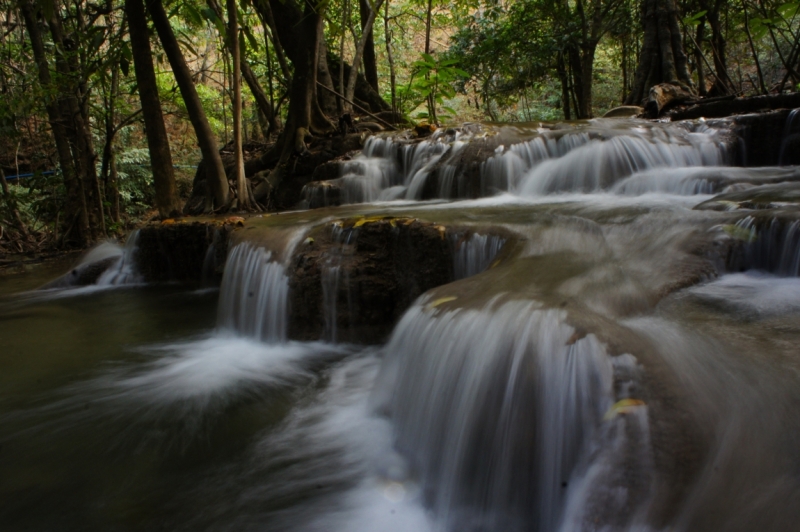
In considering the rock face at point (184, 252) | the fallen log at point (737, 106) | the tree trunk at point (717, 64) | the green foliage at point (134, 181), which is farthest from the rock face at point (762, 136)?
the green foliage at point (134, 181)

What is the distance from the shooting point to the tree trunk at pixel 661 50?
10.7 m

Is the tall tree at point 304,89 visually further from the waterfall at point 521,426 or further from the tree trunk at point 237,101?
the waterfall at point 521,426

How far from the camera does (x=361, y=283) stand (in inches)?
188

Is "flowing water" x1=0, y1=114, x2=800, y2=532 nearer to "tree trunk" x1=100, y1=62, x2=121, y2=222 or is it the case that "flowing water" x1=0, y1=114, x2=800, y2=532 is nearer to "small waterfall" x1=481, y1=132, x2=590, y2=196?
"small waterfall" x1=481, y1=132, x2=590, y2=196

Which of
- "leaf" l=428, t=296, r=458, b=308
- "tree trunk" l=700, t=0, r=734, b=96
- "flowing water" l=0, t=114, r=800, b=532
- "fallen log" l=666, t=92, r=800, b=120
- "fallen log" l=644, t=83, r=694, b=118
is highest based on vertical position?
"tree trunk" l=700, t=0, r=734, b=96

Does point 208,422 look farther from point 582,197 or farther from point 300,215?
point 582,197

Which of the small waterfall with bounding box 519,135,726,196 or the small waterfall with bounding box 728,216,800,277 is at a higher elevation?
the small waterfall with bounding box 519,135,726,196

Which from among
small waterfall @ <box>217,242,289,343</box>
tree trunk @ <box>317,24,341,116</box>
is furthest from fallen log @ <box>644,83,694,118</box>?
small waterfall @ <box>217,242,289,343</box>

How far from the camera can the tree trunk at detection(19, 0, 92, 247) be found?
9.16 metres

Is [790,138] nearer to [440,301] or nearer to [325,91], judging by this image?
[440,301]

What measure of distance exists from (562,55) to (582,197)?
29.9 feet

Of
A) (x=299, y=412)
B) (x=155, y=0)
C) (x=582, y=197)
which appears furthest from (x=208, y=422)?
(x=155, y=0)

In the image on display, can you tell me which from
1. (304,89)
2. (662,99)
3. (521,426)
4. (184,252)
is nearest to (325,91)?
(304,89)

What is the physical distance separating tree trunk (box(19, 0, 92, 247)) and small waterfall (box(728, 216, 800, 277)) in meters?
10.3
